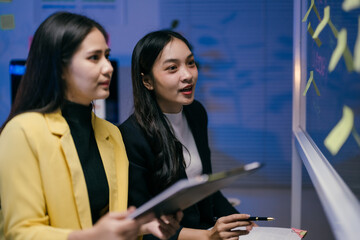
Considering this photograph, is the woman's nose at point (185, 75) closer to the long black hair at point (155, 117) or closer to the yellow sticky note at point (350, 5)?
the long black hair at point (155, 117)

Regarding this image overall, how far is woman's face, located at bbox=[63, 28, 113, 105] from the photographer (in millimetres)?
1158

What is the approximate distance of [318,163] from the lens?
49.1 inches

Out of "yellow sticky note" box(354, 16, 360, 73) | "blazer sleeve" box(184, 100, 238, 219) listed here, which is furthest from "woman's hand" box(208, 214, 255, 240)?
"yellow sticky note" box(354, 16, 360, 73)

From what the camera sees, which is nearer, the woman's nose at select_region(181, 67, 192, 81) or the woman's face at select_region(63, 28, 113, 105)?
the woman's face at select_region(63, 28, 113, 105)

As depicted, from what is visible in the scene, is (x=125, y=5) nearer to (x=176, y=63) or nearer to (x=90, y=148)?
(x=176, y=63)

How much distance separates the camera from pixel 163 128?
1551 mm

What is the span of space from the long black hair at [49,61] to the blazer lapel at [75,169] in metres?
0.05

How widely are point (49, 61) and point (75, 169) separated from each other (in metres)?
0.29

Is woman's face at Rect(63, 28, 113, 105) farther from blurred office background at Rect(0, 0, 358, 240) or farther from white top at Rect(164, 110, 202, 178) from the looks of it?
blurred office background at Rect(0, 0, 358, 240)

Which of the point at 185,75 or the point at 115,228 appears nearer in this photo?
the point at 115,228

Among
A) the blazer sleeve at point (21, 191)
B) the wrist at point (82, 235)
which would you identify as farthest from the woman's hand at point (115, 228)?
the blazer sleeve at point (21, 191)

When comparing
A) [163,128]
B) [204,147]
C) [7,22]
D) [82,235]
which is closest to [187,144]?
[204,147]

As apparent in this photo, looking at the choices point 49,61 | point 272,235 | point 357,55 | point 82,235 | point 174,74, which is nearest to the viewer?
point 357,55

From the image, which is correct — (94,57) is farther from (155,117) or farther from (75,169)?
(155,117)
